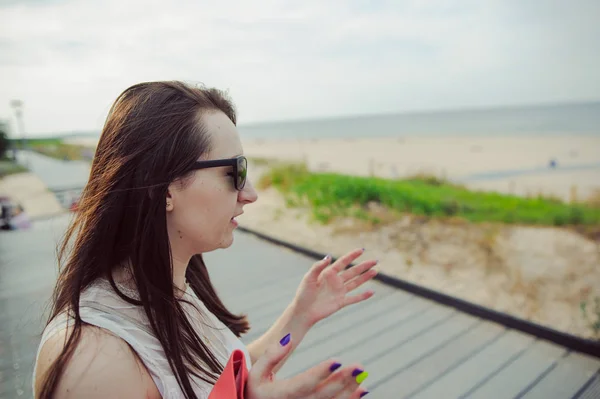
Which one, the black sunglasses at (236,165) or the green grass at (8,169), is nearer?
the black sunglasses at (236,165)

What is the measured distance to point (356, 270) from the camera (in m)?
1.51

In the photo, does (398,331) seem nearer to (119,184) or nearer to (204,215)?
(204,215)

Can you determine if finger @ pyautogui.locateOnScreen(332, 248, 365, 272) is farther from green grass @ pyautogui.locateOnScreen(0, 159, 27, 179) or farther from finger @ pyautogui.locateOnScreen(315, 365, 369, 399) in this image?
green grass @ pyautogui.locateOnScreen(0, 159, 27, 179)

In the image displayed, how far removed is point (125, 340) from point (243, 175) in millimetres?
539

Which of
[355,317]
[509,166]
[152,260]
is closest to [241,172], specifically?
[152,260]

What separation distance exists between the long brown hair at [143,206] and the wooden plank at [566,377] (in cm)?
185

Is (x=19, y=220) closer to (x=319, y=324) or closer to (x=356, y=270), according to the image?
(x=319, y=324)

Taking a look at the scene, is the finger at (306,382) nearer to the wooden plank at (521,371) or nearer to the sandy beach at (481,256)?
the wooden plank at (521,371)

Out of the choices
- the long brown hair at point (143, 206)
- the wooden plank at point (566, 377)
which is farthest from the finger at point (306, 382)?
the wooden plank at point (566, 377)

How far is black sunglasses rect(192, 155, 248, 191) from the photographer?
3.66 ft

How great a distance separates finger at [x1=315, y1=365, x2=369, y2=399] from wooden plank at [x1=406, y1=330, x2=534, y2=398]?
1505 millimetres

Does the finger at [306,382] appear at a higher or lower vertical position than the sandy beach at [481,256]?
higher

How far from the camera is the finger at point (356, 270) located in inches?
59.3

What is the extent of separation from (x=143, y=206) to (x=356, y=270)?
80 cm
